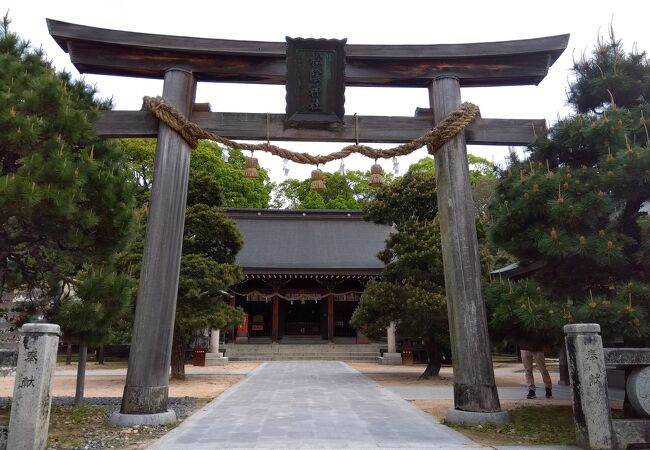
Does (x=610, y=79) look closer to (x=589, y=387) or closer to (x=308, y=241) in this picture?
(x=589, y=387)

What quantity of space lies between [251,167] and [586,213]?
4.48 m

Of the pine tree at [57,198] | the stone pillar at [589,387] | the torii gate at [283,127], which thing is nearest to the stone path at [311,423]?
the torii gate at [283,127]

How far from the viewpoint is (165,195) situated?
21.7 ft

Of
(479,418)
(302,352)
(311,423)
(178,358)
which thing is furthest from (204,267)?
(302,352)

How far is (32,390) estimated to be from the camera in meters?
4.49

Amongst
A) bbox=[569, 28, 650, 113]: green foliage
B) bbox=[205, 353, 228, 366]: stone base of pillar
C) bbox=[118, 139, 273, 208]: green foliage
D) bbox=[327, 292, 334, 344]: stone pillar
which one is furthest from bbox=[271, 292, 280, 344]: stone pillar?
bbox=[569, 28, 650, 113]: green foliage

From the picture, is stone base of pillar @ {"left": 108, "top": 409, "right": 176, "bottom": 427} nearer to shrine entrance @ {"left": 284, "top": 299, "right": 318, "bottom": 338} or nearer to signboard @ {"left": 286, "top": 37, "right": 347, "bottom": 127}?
signboard @ {"left": 286, "top": 37, "right": 347, "bottom": 127}

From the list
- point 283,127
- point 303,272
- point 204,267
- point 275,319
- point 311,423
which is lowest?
point 311,423

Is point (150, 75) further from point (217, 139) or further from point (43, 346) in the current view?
point (43, 346)

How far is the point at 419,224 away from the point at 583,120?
765 cm

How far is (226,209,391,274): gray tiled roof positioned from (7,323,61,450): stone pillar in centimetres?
1795

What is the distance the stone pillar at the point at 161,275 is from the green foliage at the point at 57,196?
336mm

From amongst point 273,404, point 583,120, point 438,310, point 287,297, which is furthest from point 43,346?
point 287,297

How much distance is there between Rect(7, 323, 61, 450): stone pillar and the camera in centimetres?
441
